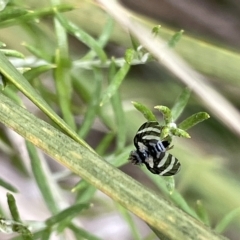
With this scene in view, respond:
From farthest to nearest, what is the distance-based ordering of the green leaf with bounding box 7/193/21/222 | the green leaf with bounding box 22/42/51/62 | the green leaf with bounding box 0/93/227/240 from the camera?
1. the green leaf with bounding box 22/42/51/62
2. the green leaf with bounding box 7/193/21/222
3. the green leaf with bounding box 0/93/227/240

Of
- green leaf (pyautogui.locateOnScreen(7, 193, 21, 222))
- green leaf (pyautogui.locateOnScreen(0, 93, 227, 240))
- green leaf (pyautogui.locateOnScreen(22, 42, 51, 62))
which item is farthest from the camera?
green leaf (pyautogui.locateOnScreen(22, 42, 51, 62))

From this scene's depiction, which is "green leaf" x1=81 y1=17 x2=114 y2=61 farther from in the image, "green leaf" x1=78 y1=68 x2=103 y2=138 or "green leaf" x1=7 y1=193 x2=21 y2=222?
"green leaf" x1=7 y1=193 x2=21 y2=222

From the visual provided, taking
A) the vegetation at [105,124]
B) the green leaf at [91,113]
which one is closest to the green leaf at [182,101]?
the vegetation at [105,124]

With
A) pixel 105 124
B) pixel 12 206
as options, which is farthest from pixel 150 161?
pixel 105 124

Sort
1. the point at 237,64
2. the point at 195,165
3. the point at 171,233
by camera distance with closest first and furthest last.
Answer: the point at 171,233 < the point at 237,64 < the point at 195,165

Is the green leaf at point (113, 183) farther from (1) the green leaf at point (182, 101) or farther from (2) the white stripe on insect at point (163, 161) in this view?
(1) the green leaf at point (182, 101)

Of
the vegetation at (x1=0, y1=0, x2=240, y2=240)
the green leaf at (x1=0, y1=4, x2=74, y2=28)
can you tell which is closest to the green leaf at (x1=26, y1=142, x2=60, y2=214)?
the vegetation at (x1=0, y1=0, x2=240, y2=240)

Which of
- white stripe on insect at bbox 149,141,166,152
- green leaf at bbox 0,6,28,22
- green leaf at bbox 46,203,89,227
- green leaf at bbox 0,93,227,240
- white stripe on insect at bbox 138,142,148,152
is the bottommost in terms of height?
green leaf at bbox 0,93,227,240

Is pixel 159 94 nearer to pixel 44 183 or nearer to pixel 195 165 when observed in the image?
pixel 195 165

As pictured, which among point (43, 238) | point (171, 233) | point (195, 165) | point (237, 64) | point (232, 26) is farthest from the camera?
point (232, 26)

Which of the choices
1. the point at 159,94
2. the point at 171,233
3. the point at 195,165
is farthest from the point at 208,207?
the point at 171,233

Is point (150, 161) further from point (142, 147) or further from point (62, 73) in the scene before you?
point (62, 73)
